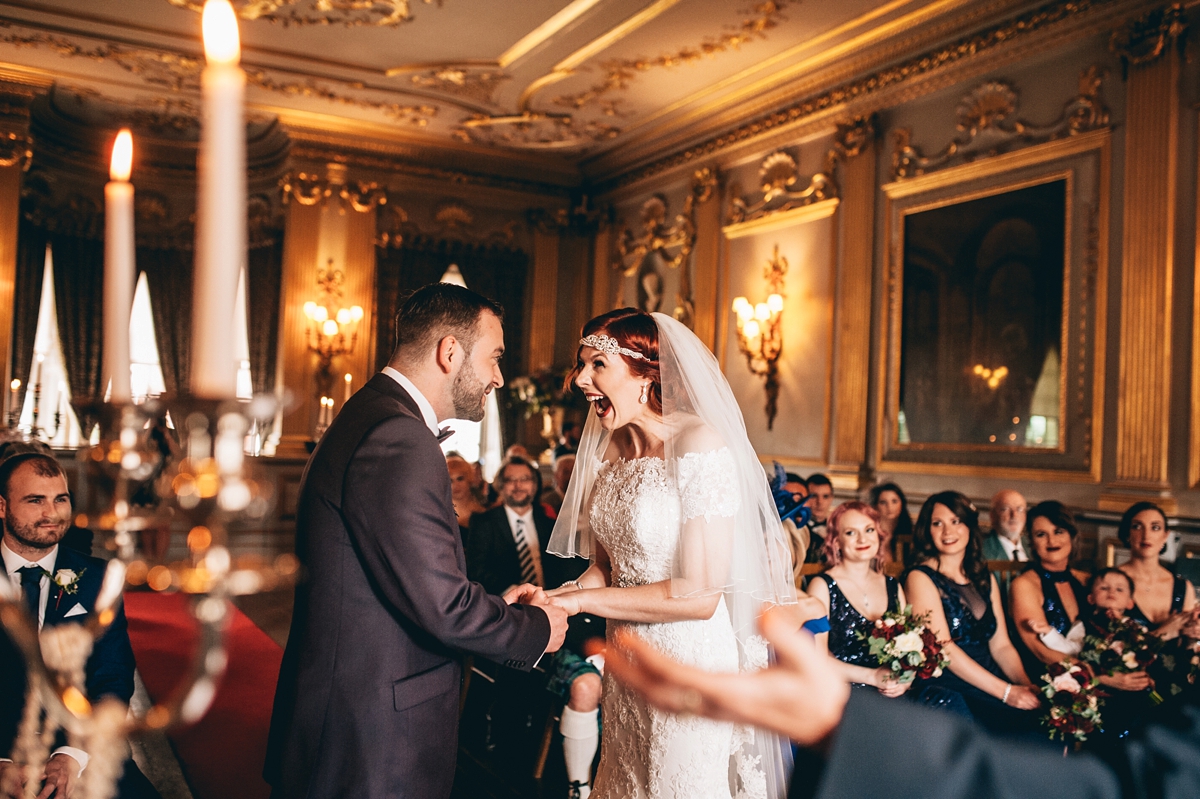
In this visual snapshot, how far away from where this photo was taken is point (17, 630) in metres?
0.77

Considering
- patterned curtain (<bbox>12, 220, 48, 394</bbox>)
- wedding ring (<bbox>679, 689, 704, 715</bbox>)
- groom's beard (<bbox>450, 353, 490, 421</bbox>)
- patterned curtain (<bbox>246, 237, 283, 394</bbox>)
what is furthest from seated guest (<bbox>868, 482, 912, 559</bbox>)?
patterned curtain (<bbox>12, 220, 48, 394</bbox>)

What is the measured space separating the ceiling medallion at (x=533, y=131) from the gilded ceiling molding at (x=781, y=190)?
220 centimetres

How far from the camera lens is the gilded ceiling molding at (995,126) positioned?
6641mm

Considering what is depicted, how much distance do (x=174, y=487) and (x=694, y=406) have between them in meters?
2.53

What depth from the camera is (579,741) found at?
4363 millimetres

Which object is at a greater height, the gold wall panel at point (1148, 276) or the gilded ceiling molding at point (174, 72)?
the gilded ceiling molding at point (174, 72)

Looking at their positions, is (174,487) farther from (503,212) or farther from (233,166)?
(503,212)

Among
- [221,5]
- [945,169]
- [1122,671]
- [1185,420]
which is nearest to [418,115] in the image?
[945,169]

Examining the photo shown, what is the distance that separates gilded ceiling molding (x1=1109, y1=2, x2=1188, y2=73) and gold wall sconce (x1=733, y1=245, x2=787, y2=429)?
356cm

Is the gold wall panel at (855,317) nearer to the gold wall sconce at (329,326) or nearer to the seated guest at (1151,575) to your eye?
the seated guest at (1151,575)

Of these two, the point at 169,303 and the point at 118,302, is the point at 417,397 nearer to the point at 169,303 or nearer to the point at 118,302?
the point at 118,302

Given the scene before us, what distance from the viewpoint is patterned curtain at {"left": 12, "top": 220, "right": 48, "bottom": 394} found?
1064 centimetres

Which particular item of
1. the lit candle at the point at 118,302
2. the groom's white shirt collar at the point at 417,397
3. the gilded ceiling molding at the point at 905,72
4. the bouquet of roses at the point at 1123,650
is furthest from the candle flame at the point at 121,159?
the gilded ceiling molding at the point at 905,72

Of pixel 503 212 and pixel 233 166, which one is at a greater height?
pixel 503 212
